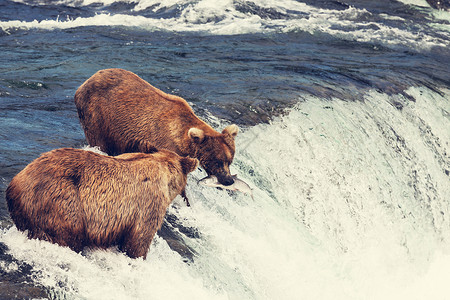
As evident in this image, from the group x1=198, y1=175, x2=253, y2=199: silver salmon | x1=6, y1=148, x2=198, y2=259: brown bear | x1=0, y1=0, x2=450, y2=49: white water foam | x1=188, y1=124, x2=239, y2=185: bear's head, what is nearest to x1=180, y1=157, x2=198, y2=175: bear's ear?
x1=6, y1=148, x2=198, y2=259: brown bear

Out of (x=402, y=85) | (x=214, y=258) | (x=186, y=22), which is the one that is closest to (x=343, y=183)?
(x=214, y=258)

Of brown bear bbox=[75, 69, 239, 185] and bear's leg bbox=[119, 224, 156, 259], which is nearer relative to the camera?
bear's leg bbox=[119, 224, 156, 259]

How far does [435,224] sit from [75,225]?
561cm

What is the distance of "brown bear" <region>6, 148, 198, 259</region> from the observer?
333 cm

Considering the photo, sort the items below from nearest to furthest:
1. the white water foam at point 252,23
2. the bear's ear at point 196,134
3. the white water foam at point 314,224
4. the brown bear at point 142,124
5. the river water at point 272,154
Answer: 1. the white water foam at point 314,224
2. the river water at point 272,154
3. the bear's ear at point 196,134
4. the brown bear at point 142,124
5. the white water foam at point 252,23

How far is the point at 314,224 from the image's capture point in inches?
245

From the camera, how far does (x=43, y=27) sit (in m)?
12.8

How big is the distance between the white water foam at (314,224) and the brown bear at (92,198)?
0.34 ft

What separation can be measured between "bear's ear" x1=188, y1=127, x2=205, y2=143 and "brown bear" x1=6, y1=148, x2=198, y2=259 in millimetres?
691

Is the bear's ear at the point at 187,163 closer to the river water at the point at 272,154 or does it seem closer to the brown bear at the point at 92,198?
the brown bear at the point at 92,198

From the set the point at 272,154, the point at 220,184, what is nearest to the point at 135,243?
the point at 220,184

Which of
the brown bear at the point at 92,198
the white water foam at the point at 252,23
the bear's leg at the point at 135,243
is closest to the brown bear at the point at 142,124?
the brown bear at the point at 92,198

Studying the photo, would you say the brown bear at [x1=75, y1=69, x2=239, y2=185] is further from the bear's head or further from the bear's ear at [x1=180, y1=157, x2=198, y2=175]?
the bear's ear at [x1=180, y1=157, x2=198, y2=175]

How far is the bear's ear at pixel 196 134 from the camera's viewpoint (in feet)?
15.2
